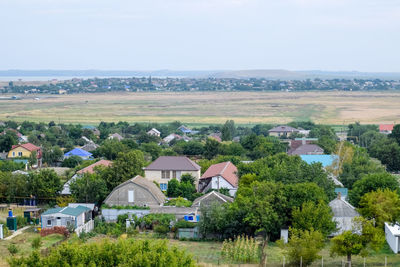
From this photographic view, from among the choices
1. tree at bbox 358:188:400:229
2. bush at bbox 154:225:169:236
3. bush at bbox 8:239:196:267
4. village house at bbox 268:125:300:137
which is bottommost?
village house at bbox 268:125:300:137

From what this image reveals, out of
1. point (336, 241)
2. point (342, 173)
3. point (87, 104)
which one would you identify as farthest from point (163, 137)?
point (87, 104)

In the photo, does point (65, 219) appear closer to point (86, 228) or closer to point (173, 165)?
point (86, 228)

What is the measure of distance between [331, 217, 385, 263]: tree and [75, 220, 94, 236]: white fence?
11.0 m

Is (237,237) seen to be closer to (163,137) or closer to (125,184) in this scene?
(125,184)

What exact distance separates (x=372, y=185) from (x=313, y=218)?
5.79m

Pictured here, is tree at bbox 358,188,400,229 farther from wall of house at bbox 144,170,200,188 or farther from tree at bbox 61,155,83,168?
tree at bbox 61,155,83,168

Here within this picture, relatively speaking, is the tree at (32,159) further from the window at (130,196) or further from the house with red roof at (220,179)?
the window at (130,196)

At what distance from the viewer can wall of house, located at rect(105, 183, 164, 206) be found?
94.2 feet

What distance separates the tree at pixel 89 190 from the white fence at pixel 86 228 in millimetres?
2808

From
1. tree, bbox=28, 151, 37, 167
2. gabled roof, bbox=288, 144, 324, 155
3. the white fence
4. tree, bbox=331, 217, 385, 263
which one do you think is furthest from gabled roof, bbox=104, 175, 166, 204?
gabled roof, bbox=288, 144, 324, 155

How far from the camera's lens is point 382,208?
78.2 feet

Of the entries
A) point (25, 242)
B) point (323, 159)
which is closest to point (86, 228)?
point (25, 242)

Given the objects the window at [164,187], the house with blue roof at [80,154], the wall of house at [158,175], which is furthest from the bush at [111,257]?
the house with blue roof at [80,154]

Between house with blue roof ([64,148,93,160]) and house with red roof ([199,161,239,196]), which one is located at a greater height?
house with red roof ([199,161,239,196])
